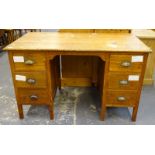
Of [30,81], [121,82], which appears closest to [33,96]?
[30,81]

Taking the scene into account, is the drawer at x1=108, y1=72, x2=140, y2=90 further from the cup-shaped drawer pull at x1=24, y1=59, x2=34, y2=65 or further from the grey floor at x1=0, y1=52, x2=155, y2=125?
the cup-shaped drawer pull at x1=24, y1=59, x2=34, y2=65

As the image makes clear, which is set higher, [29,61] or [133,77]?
[29,61]

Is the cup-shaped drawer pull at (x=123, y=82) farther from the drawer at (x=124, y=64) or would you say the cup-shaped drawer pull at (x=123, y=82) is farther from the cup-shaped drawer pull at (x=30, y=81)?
the cup-shaped drawer pull at (x=30, y=81)

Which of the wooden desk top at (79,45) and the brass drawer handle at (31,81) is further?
the brass drawer handle at (31,81)

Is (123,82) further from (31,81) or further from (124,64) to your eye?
(31,81)

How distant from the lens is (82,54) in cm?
146

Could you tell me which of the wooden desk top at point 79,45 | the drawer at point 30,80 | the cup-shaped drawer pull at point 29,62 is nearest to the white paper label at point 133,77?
the wooden desk top at point 79,45

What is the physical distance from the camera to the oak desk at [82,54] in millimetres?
1438

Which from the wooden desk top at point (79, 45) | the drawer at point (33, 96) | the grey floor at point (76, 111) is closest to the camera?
the wooden desk top at point (79, 45)

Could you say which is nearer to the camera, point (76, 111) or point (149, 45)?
point (76, 111)

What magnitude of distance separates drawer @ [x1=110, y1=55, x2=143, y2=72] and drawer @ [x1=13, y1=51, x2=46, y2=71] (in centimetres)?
61

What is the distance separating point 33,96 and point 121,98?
2.85 feet

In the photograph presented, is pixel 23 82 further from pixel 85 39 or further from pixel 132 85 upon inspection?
pixel 132 85

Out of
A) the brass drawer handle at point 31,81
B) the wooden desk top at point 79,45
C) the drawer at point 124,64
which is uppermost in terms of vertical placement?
the wooden desk top at point 79,45
